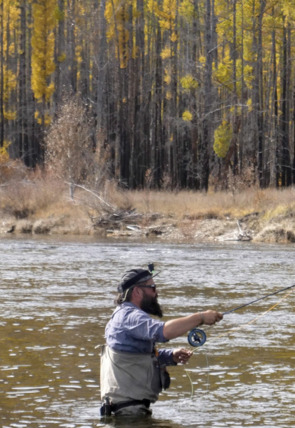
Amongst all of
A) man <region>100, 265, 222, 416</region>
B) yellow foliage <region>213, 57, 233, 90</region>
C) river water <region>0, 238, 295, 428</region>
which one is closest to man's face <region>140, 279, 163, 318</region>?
man <region>100, 265, 222, 416</region>

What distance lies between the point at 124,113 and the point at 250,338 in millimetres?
42928

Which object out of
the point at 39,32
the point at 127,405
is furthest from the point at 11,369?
the point at 39,32

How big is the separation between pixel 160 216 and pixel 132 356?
77.6ft

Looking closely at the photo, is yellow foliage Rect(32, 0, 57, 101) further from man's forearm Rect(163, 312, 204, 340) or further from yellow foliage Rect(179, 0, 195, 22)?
man's forearm Rect(163, 312, 204, 340)

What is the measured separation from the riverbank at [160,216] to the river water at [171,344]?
6659 millimetres

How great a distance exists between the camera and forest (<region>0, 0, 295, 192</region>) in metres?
36.9

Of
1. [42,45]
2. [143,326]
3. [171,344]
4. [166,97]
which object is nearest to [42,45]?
[42,45]

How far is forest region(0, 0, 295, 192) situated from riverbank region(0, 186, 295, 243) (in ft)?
3.57

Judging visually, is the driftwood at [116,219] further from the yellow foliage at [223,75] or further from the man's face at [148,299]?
the man's face at [148,299]

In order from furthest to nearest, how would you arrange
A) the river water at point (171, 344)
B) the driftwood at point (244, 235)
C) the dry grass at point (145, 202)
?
the dry grass at point (145, 202) < the driftwood at point (244, 235) < the river water at point (171, 344)

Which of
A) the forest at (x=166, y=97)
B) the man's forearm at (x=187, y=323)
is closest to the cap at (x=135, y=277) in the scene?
the man's forearm at (x=187, y=323)

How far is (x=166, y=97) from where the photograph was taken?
2184 inches

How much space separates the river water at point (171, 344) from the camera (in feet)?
26.3

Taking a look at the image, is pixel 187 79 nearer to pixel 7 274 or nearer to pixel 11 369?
pixel 7 274
